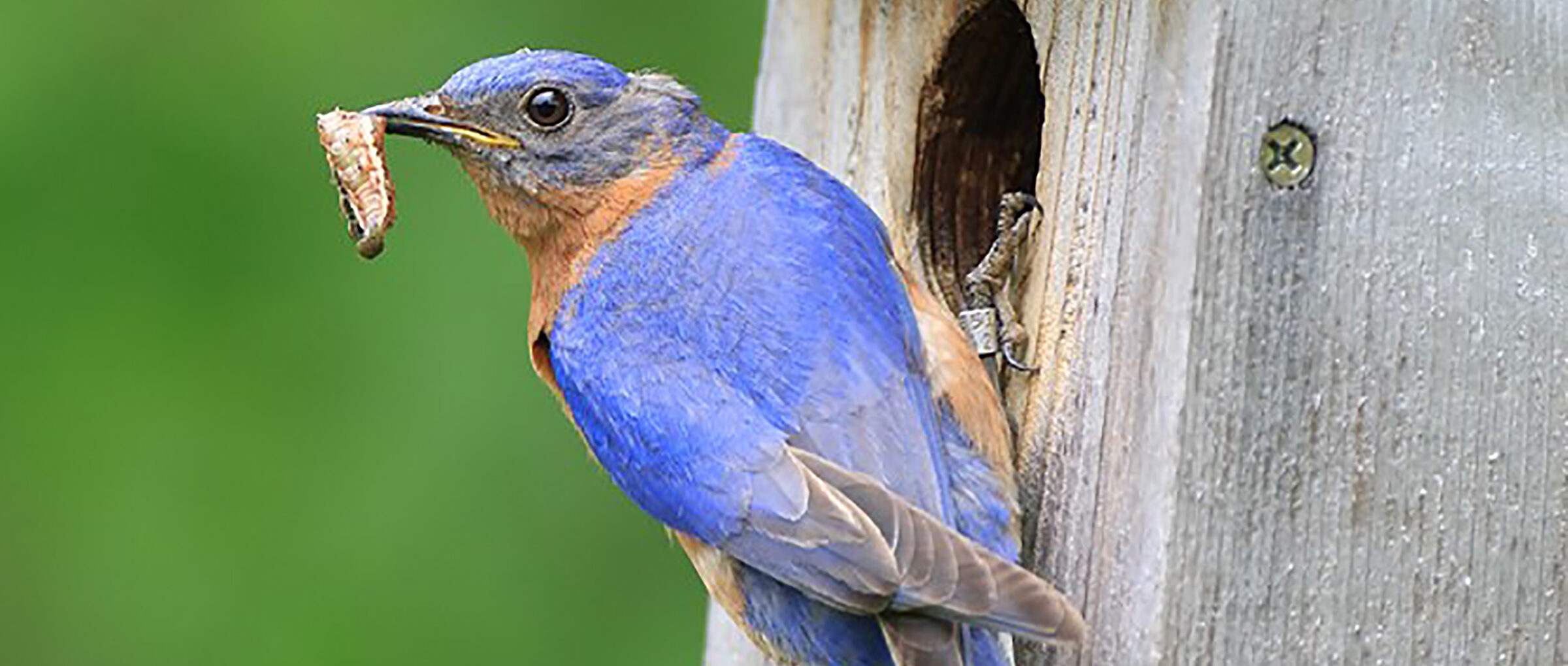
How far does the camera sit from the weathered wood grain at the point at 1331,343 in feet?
9.09

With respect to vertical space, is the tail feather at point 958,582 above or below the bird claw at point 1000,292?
below

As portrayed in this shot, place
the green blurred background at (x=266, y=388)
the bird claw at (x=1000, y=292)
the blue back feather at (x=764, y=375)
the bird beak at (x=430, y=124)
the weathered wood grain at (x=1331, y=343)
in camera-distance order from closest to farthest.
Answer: the weathered wood grain at (x=1331, y=343) → the blue back feather at (x=764, y=375) → the bird claw at (x=1000, y=292) → the bird beak at (x=430, y=124) → the green blurred background at (x=266, y=388)

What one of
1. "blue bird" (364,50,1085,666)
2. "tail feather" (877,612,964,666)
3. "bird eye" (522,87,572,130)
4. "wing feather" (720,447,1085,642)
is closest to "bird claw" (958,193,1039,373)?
"blue bird" (364,50,1085,666)

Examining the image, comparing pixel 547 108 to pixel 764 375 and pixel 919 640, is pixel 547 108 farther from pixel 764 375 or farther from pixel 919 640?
pixel 919 640

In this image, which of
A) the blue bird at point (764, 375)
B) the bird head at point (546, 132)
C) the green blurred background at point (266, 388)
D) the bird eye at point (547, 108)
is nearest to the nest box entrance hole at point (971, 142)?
the blue bird at point (764, 375)

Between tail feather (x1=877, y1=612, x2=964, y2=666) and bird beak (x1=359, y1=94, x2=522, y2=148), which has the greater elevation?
bird beak (x1=359, y1=94, x2=522, y2=148)

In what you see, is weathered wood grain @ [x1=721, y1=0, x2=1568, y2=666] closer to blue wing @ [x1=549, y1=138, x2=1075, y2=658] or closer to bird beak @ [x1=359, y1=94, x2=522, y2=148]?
blue wing @ [x1=549, y1=138, x2=1075, y2=658]

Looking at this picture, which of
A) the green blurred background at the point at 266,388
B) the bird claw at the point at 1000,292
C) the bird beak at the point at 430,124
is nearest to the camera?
the bird claw at the point at 1000,292

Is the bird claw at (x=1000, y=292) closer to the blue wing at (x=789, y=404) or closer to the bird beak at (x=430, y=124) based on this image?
the blue wing at (x=789, y=404)

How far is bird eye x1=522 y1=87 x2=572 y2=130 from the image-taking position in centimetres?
351

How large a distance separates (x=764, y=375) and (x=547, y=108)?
677mm

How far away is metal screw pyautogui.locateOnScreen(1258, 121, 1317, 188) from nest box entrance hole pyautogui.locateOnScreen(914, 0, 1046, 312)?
71cm

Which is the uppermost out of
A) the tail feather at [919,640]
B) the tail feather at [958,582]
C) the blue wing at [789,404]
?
the blue wing at [789,404]

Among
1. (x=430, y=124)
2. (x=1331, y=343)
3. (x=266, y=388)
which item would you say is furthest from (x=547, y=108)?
(x=266, y=388)
